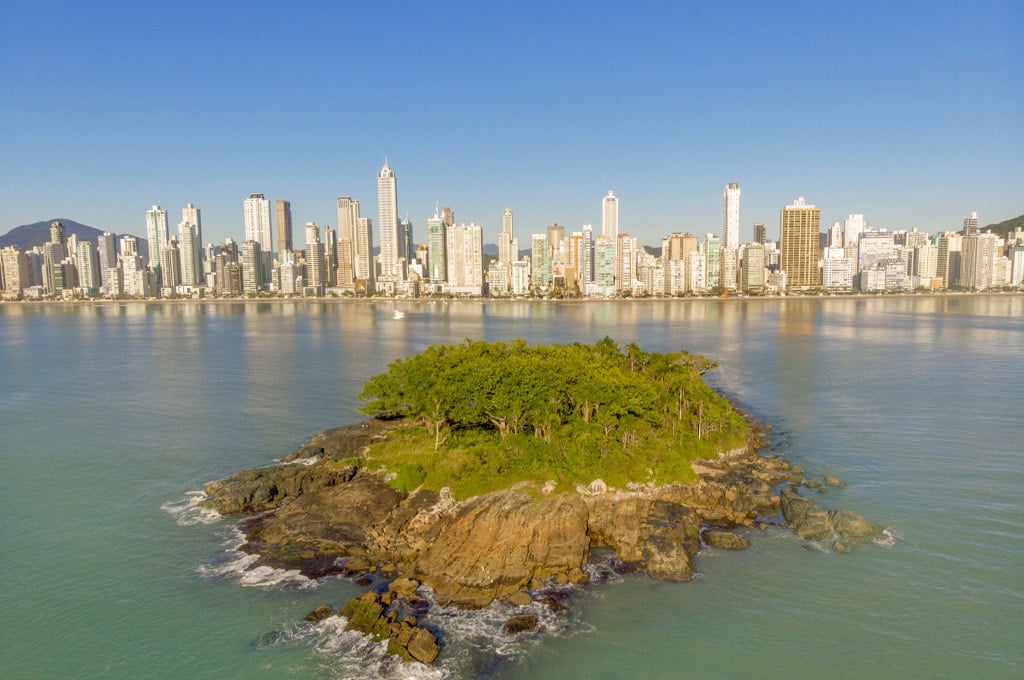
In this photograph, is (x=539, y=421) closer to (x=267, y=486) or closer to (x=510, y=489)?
(x=510, y=489)

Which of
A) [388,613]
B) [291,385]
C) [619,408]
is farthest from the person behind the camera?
[291,385]

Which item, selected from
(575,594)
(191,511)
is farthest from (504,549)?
A: (191,511)

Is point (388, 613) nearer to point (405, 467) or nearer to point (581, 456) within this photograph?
point (405, 467)

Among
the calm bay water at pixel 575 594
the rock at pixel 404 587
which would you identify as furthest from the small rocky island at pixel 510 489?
the calm bay water at pixel 575 594

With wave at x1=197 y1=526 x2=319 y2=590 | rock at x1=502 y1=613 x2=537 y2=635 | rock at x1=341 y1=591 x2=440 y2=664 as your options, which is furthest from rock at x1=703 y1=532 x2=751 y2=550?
wave at x1=197 y1=526 x2=319 y2=590

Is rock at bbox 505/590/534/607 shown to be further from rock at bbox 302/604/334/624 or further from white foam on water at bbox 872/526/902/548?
white foam on water at bbox 872/526/902/548

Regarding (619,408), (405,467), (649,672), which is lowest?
(649,672)

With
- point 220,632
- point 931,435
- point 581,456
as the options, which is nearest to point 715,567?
point 581,456
